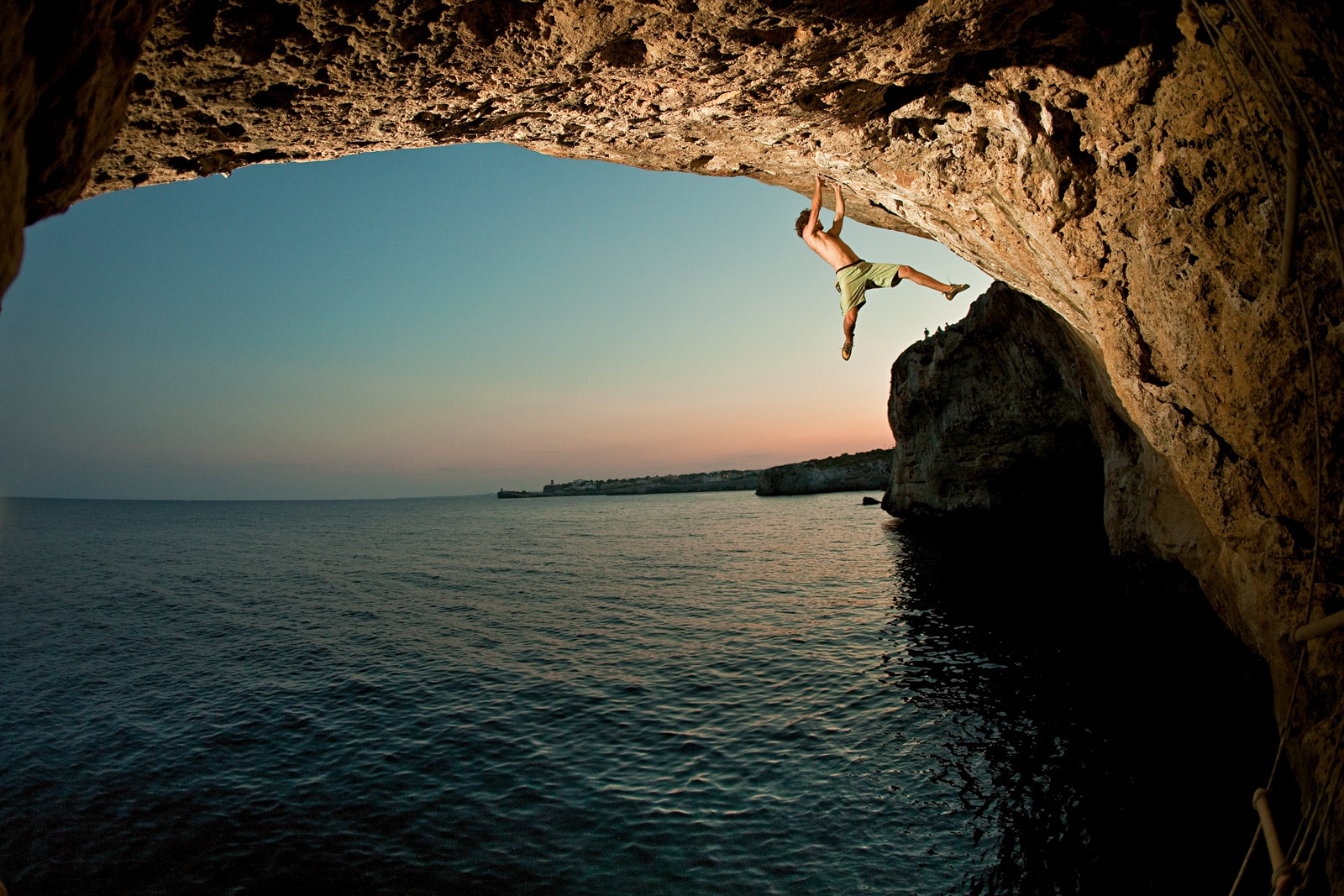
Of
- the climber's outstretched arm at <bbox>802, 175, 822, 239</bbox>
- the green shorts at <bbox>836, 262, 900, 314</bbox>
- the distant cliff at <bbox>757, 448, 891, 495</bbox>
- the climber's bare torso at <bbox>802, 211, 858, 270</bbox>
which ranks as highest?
the climber's outstretched arm at <bbox>802, 175, 822, 239</bbox>

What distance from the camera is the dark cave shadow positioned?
546 centimetres

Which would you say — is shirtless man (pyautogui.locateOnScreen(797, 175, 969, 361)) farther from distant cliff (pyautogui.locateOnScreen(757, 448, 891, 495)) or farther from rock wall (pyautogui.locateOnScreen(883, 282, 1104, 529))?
distant cliff (pyautogui.locateOnScreen(757, 448, 891, 495))

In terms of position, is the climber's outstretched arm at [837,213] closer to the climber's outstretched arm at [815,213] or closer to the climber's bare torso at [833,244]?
the climber's bare torso at [833,244]

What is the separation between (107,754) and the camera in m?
8.83

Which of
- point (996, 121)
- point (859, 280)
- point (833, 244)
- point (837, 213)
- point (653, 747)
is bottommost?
point (653, 747)

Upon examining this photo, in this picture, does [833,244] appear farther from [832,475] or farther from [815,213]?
[832,475]

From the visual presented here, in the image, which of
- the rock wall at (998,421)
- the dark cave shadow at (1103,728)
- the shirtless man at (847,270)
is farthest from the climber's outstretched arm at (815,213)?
the rock wall at (998,421)

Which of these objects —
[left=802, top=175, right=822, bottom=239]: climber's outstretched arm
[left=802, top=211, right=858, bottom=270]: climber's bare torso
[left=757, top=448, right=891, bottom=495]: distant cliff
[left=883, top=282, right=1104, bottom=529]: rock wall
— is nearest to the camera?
[left=802, top=175, right=822, bottom=239]: climber's outstretched arm

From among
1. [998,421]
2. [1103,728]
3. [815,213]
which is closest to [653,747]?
[1103,728]

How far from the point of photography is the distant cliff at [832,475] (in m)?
83.1

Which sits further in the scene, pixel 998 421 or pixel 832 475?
pixel 832 475

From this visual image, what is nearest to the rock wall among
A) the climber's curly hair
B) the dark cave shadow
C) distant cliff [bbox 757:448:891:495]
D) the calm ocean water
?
the dark cave shadow

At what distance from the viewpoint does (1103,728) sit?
25.8 ft

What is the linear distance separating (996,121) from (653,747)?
8.19 metres
